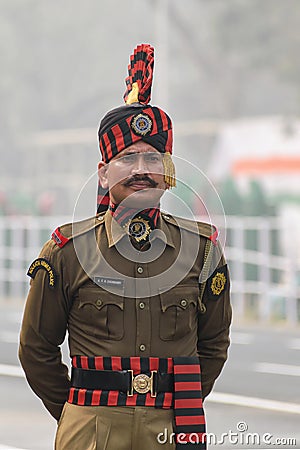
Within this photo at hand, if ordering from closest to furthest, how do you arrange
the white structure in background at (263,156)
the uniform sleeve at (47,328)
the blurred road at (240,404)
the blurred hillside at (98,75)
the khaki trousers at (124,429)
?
the khaki trousers at (124,429) < the uniform sleeve at (47,328) < the blurred road at (240,404) < the white structure in background at (263,156) < the blurred hillside at (98,75)

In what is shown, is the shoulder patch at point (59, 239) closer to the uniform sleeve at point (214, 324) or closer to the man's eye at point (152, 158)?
the man's eye at point (152, 158)

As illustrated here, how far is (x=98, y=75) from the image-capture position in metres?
65.1

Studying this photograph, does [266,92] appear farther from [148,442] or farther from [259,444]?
[148,442]

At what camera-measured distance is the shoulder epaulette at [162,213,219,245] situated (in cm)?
408

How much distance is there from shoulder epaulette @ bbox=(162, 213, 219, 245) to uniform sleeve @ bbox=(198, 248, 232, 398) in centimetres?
8

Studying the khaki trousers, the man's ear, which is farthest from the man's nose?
the khaki trousers

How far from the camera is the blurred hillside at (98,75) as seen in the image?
167 feet

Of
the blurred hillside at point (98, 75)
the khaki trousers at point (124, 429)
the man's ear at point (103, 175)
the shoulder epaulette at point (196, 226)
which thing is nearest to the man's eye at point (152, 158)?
the man's ear at point (103, 175)

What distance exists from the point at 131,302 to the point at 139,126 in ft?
1.75

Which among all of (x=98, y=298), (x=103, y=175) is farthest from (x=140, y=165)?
(x=98, y=298)

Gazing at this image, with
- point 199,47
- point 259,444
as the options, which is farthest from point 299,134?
point 259,444

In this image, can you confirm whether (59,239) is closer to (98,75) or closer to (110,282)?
(110,282)

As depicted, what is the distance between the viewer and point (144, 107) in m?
4.01

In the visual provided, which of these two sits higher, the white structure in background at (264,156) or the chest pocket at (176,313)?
the white structure in background at (264,156)
